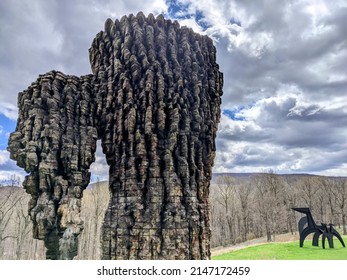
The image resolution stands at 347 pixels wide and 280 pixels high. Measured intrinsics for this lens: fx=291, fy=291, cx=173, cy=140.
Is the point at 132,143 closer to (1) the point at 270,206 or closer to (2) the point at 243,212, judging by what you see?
(1) the point at 270,206

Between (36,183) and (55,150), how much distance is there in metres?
1.10

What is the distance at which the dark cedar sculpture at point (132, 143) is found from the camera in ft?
26.8

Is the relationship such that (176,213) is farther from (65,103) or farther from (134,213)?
(65,103)

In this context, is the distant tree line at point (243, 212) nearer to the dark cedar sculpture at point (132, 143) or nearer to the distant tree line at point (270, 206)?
the distant tree line at point (270, 206)

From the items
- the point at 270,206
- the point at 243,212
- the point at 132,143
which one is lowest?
the point at 243,212

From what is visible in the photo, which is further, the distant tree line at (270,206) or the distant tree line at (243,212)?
the distant tree line at (270,206)

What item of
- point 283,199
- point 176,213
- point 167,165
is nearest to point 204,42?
point 167,165

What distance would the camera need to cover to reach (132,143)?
8797mm

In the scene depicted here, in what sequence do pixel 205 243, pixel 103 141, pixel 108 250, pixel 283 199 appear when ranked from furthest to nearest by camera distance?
pixel 283 199, pixel 103 141, pixel 205 243, pixel 108 250

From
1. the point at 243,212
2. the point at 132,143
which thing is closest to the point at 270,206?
the point at 243,212

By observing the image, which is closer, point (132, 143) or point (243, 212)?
point (132, 143)

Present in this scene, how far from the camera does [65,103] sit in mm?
9250

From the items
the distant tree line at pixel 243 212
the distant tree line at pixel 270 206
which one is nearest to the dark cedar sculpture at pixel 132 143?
the distant tree line at pixel 243 212

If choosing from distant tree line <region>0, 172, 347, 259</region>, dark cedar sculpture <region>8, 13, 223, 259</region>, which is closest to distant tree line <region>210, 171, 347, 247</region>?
distant tree line <region>0, 172, 347, 259</region>
